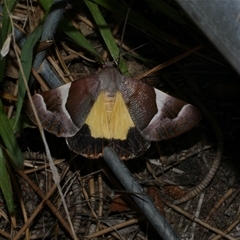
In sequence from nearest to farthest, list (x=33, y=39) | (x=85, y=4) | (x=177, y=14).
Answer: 1. (x=33, y=39)
2. (x=177, y=14)
3. (x=85, y=4)

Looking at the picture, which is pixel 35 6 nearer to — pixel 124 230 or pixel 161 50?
pixel 161 50

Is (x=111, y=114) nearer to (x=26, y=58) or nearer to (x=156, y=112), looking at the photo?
(x=156, y=112)

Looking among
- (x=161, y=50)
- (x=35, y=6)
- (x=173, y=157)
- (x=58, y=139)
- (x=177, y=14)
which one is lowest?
(x=58, y=139)

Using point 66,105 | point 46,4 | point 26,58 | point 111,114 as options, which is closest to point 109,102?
point 111,114

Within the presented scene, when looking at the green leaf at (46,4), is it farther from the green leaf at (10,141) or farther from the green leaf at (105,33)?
the green leaf at (10,141)

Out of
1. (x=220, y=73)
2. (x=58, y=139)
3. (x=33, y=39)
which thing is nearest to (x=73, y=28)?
(x=33, y=39)

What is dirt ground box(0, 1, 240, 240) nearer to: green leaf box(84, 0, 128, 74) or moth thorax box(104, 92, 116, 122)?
green leaf box(84, 0, 128, 74)
